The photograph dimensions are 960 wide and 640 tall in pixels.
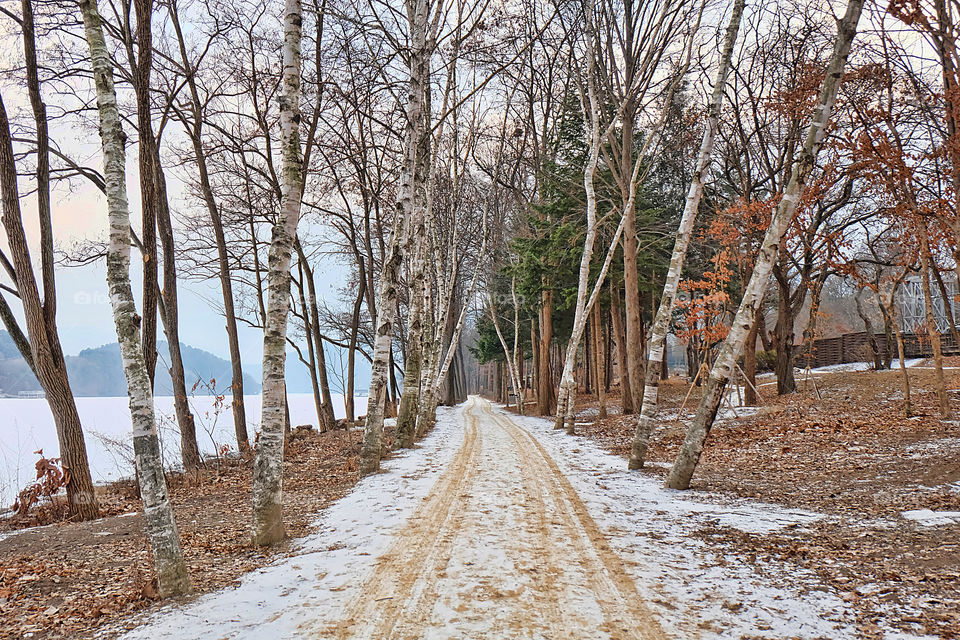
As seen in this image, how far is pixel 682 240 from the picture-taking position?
9023mm

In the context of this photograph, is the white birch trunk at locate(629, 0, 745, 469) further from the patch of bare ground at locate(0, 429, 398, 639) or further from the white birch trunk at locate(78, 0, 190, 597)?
the white birch trunk at locate(78, 0, 190, 597)

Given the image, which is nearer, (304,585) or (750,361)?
(304,585)

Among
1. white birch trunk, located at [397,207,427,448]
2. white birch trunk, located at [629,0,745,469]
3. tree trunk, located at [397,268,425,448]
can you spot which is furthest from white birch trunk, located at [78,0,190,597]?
tree trunk, located at [397,268,425,448]

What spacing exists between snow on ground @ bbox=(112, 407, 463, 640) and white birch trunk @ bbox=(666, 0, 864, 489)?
13.1 ft

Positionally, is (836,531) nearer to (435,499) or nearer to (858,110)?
(435,499)

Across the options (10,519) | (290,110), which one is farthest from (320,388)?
(290,110)

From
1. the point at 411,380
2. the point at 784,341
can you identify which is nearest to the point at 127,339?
the point at 411,380

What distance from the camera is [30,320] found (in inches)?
337

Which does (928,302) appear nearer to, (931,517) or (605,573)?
(931,517)

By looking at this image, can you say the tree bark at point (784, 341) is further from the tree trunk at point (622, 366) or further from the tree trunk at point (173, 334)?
the tree trunk at point (173, 334)

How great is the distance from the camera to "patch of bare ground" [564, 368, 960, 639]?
13.0 ft

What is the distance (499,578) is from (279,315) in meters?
3.61

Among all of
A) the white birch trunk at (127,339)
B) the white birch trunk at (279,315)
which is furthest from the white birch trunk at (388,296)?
the white birch trunk at (127,339)

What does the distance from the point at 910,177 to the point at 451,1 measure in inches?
437
